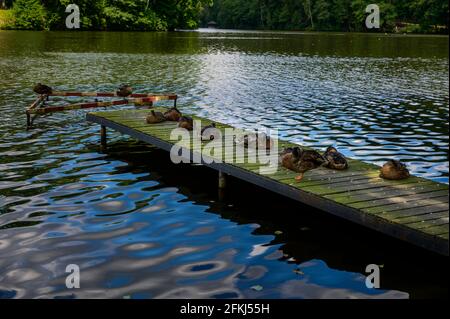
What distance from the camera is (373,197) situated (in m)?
10.7

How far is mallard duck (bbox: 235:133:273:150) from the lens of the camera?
14.2 meters

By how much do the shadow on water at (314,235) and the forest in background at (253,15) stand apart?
284 ft

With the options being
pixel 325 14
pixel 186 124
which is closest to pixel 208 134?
pixel 186 124

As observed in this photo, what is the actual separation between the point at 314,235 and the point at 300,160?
5.67 feet

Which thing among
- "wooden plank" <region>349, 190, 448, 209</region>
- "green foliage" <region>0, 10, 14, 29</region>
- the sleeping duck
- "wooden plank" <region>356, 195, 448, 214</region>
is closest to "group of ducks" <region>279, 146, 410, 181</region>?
"wooden plank" <region>349, 190, 448, 209</region>

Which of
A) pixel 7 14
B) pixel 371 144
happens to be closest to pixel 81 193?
pixel 371 144

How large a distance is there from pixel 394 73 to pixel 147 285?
34828 mm

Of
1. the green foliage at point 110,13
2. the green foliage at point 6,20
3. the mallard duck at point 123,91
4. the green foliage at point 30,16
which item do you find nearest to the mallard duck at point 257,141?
the mallard duck at point 123,91

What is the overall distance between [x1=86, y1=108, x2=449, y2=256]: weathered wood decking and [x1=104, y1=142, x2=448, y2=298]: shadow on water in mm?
598

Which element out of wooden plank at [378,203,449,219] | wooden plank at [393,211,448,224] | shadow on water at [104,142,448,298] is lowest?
shadow on water at [104,142,448,298]

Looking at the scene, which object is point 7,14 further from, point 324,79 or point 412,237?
point 412,237

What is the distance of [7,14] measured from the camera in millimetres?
97875

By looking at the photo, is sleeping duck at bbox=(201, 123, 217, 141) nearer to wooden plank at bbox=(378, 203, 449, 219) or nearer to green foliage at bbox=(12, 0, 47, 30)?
wooden plank at bbox=(378, 203, 449, 219)

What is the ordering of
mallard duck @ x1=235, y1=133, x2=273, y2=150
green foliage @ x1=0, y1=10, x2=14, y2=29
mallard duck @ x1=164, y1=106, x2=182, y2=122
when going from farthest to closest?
green foliage @ x1=0, y1=10, x2=14, y2=29, mallard duck @ x1=164, y1=106, x2=182, y2=122, mallard duck @ x1=235, y1=133, x2=273, y2=150
